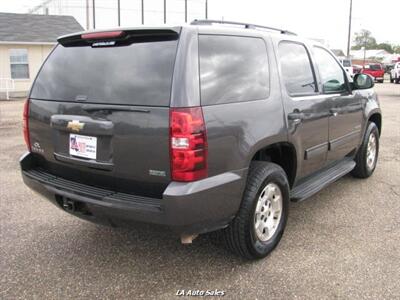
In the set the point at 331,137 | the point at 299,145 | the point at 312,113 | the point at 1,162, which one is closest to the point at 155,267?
the point at 299,145

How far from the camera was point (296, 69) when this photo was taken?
394cm

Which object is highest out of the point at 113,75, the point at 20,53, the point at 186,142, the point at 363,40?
the point at 363,40

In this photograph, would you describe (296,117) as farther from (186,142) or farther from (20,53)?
(20,53)

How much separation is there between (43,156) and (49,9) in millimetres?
51434

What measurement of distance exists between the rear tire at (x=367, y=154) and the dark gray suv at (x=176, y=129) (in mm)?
1907

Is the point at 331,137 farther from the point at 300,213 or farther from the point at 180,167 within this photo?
the point at 180,167

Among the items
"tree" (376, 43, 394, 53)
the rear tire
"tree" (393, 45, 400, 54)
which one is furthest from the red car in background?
"tree" (376, 43, 394, 53)

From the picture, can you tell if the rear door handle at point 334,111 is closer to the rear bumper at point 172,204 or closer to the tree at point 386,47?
the rear bumper at point 172,204

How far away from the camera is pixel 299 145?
372 cm

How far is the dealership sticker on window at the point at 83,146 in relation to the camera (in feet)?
9.73

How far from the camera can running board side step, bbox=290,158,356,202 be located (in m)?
3.90

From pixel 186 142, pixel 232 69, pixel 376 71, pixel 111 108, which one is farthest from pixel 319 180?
pixel 376 71

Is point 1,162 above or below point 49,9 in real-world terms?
below

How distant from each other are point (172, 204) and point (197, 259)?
1.00m
